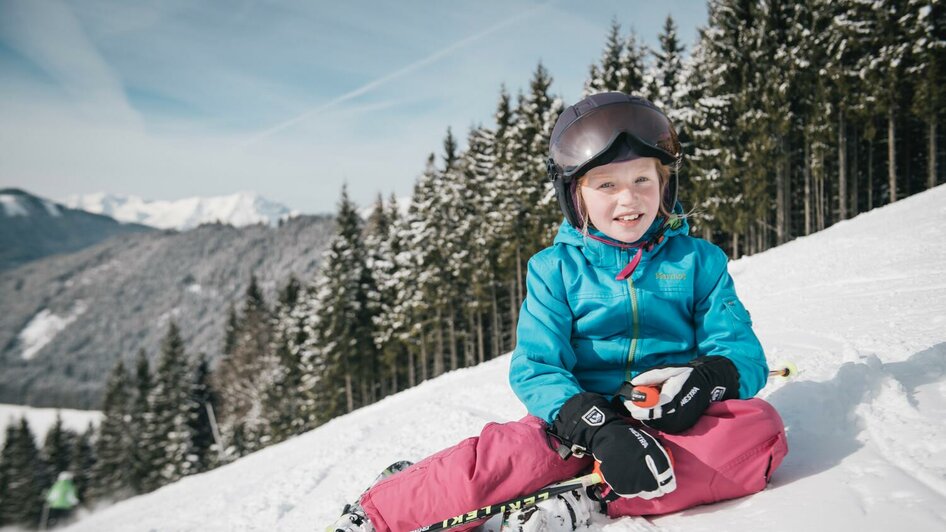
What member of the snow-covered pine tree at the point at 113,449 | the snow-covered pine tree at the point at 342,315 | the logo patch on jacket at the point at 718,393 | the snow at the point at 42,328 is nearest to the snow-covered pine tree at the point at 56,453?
the snow-covered pine tree at the point at 113,449

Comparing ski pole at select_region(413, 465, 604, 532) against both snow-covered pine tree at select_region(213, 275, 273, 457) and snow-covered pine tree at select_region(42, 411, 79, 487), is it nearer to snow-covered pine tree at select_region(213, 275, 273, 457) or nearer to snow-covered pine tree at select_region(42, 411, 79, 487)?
snow-covered pine tree at select_region(213, 275, 273, 457)

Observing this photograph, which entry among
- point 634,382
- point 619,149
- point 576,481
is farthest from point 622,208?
point 576,481

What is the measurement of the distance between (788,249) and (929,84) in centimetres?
1299

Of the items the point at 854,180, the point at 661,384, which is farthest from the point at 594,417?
the point at 854,180

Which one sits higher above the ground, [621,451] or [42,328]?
[621,451]

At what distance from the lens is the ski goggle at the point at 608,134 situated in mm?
2359

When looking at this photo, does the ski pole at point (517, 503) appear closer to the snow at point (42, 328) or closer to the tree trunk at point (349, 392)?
the tree trunk at point (349, 392)

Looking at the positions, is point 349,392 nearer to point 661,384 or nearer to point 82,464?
point 661,384

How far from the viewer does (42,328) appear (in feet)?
617

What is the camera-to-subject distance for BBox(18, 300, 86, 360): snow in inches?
6860

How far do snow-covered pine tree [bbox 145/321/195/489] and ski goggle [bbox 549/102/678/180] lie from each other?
3967 centimetres

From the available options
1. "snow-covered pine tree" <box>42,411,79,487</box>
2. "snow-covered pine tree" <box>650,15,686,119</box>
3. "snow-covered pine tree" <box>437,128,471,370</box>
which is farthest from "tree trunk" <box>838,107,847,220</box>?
"snow-covered pine tree" <box>42,411,79,487</box>

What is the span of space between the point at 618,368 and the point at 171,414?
42.6 m

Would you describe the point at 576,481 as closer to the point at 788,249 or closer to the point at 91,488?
the point at 788,249
